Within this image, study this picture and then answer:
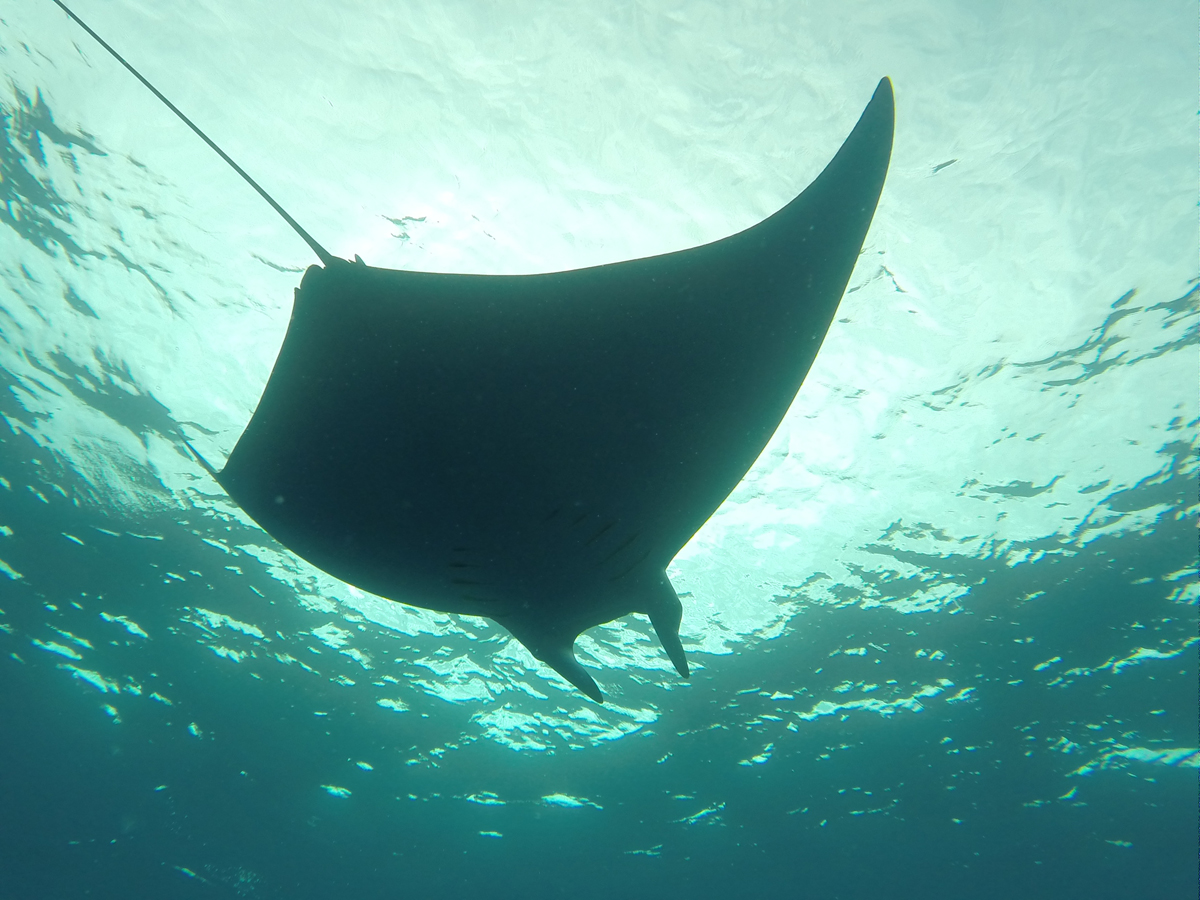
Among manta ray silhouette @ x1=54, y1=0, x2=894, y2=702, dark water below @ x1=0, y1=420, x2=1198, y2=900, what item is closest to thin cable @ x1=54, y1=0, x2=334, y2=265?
manta ray silhouette @ x1=54, y1=0, x2=894, y2=702

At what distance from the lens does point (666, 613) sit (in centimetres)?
363

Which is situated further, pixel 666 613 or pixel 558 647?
pixel 558 647

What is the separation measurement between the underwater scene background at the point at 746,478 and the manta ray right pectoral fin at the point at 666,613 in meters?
4.39

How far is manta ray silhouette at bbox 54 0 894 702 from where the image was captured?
2.47m

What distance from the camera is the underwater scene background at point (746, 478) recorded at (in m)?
5.61

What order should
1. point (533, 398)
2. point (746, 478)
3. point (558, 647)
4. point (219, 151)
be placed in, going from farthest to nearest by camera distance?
1. point (746, 478)
2. point (558, 647)
3. point (533, 398)
4. point (219, 151)

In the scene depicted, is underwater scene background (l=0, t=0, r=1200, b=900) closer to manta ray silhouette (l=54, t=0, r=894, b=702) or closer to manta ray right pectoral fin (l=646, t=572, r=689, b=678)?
manta ray silhouette (l=54, t=0, r=894, b=702)

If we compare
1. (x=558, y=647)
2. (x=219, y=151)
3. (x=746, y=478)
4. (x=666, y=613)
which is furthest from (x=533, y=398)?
(x=746, y=478)

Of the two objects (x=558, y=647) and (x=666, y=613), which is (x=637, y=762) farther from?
(x=666, y=613)

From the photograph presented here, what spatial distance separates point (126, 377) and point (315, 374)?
8396 millimetres

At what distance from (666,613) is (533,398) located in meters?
1.64

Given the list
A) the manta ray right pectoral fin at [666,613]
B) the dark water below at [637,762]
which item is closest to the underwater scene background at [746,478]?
the dark water below at [637,762]

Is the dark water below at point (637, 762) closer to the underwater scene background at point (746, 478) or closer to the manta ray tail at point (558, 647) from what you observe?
the underwater scene background at point (746, 478)

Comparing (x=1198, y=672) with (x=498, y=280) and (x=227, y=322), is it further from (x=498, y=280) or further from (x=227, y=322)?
(x=227, y=322)
